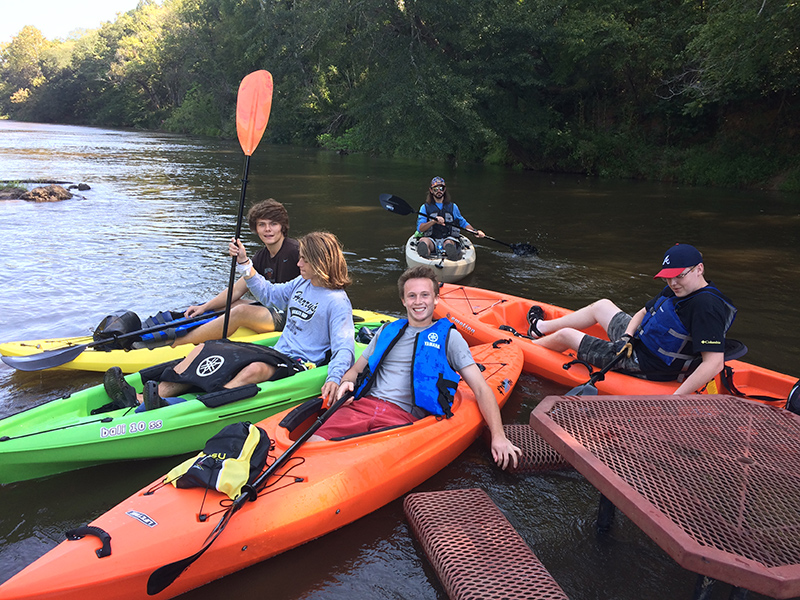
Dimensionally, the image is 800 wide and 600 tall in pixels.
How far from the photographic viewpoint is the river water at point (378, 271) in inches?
104

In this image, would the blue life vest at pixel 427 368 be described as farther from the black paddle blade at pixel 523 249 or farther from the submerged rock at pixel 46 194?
the submerged rock at pixel 46 194

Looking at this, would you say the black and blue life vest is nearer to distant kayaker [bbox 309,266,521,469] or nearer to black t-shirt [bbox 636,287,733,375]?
black t-shirt [bbox 636,287,733,375]

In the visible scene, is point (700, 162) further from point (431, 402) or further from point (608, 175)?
point (431, 402)

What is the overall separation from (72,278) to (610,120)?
17379 millimetres

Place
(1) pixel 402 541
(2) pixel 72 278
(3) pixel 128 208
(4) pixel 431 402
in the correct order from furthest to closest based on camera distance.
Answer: (3) pixel 128 208
(2) pixel 72 278
(4) pixel 431 402
(1) pixel 402 541

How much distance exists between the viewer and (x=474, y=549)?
2465 millimetres

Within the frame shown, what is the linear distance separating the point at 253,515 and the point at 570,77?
63.0 feet

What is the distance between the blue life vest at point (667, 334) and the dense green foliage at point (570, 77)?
10.2 metres

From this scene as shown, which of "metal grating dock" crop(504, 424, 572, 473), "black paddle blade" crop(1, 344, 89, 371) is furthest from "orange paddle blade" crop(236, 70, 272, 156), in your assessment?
"metal grating dock" crop(504, 424, 572, 473)

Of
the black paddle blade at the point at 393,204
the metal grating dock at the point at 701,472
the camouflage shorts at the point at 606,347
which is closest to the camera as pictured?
the metal grating dock at the point at 701,472

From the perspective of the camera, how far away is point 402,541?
2789 millimetres

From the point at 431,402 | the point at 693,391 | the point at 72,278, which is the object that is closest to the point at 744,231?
the point at 693,391

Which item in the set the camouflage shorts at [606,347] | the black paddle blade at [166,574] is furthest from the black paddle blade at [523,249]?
the black paddle blade at [166,574]

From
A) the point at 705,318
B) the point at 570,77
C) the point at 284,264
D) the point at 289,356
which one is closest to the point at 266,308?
the point at 284,264
